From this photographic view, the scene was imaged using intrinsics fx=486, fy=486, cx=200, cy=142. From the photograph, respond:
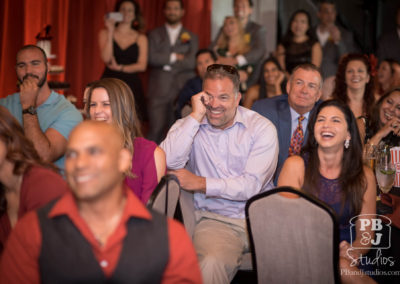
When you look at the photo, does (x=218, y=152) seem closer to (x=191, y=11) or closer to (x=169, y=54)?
(x=169, y=54)

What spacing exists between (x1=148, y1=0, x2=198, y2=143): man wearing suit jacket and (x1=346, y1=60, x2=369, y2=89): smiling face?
211 cm

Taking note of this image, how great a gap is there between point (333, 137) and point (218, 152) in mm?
690

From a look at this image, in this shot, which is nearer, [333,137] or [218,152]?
[333,137]

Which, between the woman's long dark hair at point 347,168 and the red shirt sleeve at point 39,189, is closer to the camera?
the red shirt sleeve at point 39,189

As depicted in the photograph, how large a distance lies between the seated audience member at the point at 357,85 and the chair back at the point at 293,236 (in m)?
2.43

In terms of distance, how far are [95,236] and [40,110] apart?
1985 mm

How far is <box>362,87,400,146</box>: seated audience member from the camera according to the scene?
334 centimetres

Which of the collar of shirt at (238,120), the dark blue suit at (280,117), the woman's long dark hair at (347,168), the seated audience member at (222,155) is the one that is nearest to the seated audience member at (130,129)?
the seated audience member at (222,155)

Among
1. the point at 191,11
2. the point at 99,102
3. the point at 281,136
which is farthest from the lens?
the point at 191,11

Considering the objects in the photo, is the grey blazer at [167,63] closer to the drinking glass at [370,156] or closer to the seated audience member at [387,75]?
the seated audience member at [387,75]

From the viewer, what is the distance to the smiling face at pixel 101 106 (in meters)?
2.52

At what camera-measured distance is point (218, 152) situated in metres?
2.92

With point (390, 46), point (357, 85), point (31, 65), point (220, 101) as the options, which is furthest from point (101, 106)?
point (390, 46)

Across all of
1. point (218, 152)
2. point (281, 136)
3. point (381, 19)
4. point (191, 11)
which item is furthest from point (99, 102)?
point (381, 19)
